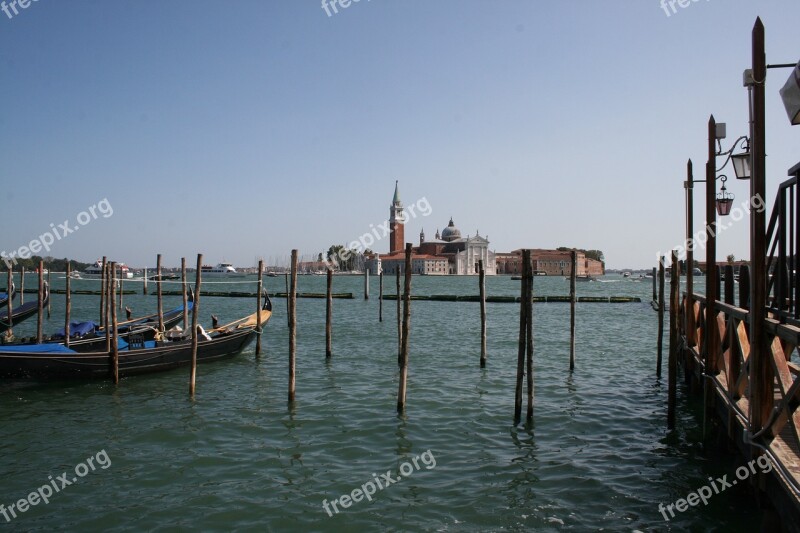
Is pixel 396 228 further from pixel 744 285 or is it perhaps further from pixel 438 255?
pixel 744 285

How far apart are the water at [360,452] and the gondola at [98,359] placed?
0.28 metres

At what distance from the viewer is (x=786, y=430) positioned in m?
4.76

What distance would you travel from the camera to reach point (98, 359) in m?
12.0

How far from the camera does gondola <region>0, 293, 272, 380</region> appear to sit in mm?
11586

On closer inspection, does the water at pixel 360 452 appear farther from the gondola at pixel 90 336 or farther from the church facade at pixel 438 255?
the church facade at pixel 438 255

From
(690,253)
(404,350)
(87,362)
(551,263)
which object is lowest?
(87,362)

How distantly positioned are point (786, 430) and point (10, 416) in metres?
10.5

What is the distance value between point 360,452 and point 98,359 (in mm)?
7115

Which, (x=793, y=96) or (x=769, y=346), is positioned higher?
(x=793, y=96)

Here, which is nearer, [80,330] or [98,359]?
[98,359]

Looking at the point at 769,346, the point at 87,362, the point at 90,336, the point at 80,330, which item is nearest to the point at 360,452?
the point at 769,346

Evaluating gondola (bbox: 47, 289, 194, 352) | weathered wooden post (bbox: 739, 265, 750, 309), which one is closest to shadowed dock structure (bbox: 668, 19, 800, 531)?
weathered wooden post (bbox: 739, 265, 750, 309)

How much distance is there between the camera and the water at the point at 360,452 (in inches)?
225

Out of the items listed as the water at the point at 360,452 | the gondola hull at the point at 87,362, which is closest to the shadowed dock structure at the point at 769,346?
the water at the point at 360,452
